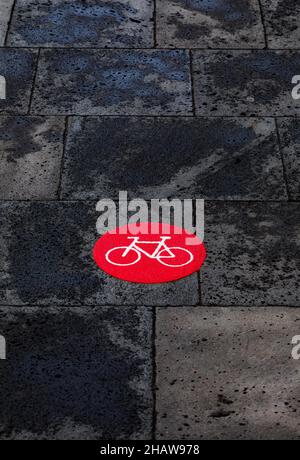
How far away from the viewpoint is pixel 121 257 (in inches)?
234

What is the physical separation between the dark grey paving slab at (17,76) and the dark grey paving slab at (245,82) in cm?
142

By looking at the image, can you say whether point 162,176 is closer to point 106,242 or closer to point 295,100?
point 106,242

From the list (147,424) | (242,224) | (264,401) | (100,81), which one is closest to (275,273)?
(242,224)

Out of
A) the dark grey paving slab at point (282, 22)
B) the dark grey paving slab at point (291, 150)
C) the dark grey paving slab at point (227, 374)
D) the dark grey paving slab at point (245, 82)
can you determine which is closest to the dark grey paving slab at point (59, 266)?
the dark grey paving slab at point (227, 374)

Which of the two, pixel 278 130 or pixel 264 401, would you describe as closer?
pixel 264 401

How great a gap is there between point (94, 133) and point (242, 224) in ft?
5.16

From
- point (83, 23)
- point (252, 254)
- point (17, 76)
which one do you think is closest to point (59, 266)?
point (252, 254)

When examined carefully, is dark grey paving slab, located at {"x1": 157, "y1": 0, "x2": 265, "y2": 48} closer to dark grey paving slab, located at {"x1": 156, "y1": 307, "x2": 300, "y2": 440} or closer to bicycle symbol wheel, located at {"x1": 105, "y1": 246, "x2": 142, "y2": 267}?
bicycle symbol wheel, located at {"x1": 105, "y1": 246, "x2": 142, "y2": 267}

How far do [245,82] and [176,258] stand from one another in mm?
2413

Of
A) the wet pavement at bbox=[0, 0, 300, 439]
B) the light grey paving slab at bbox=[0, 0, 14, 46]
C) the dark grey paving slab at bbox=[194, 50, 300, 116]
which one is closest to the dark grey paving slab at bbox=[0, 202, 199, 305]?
the wet pavement at bbox=[0, 0, 300, 439]

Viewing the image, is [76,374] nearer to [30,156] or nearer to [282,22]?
[30,156]

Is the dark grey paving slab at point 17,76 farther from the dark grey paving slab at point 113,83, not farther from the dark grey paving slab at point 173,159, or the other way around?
the dark grey paving slab at point 173,159
